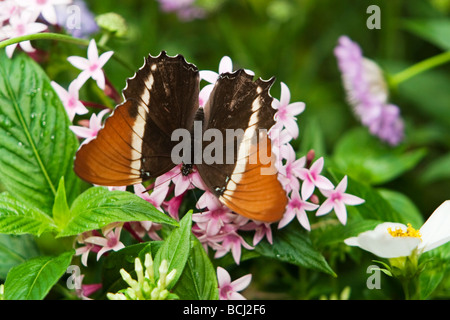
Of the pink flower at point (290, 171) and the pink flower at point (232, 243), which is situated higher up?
the pink flower at point (290, 171)

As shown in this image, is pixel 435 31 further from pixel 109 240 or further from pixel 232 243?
pixel 109 240

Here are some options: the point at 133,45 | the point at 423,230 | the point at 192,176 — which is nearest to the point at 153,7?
the point at 133,45

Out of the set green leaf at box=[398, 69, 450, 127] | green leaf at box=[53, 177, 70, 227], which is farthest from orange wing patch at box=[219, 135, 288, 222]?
green leaf at box=[398, 69, 450, 127]

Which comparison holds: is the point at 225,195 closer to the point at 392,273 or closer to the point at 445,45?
the point at 392,273

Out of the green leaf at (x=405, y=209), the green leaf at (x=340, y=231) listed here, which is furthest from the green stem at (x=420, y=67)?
the green leaf at (x=340, y=231)

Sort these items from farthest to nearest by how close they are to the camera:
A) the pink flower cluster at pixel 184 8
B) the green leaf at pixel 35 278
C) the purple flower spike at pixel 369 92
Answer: the pink flower cluster at pixel 184 8, the purple flower spike at pixel 369 92, the green leaf at pixel 35 278

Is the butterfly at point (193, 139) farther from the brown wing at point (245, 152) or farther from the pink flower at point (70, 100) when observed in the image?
the pink flower at point (70, 100)
